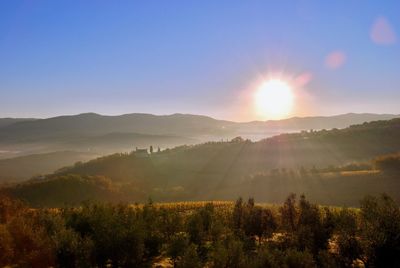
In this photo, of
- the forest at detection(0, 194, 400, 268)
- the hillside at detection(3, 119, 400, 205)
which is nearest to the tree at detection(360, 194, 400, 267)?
the forest at detection(0, 194, 400, 268)

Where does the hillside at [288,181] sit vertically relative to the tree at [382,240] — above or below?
below

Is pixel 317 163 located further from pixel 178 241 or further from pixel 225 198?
pixel 178 241

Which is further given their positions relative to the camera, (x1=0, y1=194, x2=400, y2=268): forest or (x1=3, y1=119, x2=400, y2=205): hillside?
(x1=3, y1=119, x2=400, y2=205): hillside

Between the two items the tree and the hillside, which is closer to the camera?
the tree

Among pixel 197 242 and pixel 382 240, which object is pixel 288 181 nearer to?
pixel 197 242

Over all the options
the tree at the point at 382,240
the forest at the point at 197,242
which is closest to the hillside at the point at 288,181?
the forest at the point at 197,242

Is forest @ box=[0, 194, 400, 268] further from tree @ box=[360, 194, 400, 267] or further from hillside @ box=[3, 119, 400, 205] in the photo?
hillside @ box=[3, 119, 400, 205]

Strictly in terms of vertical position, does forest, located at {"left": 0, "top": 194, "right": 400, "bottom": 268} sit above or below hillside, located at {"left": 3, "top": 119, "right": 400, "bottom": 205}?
above

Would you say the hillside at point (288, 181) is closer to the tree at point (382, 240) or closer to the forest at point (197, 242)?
the forest at point (197, 242)

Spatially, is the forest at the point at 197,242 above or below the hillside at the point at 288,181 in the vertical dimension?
above

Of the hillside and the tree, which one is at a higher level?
the tree

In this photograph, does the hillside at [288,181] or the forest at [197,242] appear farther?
the hillside at [288,181]

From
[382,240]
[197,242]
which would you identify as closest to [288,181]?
[197,242]

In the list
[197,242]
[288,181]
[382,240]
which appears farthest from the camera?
[288,181]
